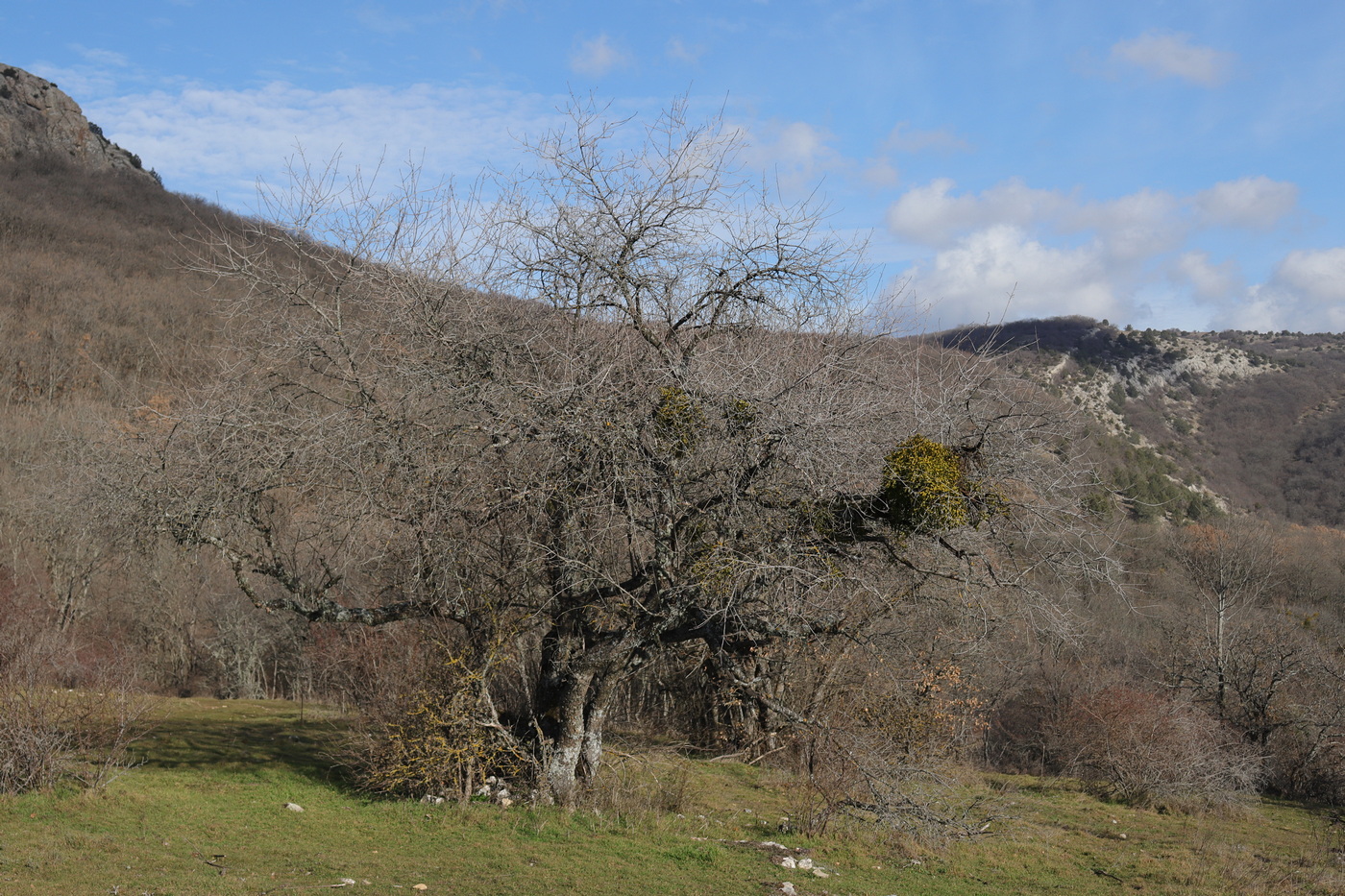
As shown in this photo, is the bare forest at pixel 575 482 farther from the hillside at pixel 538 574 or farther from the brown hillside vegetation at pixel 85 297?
the brown hillside vegetation at pixel 85 297

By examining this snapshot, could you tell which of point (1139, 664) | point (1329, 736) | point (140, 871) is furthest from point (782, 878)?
point (1139, 664)

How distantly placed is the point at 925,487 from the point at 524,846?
16.7ft

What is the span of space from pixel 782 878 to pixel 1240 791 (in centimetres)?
1336

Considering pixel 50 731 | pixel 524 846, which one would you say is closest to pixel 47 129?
pixel 50 731

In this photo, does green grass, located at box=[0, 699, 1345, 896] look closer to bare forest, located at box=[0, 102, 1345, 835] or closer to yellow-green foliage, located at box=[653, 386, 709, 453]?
bare forest, located at box=[0, 102, 1345, 835]

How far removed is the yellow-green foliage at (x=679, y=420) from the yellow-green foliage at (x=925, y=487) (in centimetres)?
188

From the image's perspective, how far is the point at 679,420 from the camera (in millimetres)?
8922

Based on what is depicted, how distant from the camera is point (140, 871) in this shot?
6.86 meters

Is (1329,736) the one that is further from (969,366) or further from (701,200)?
(701,200)

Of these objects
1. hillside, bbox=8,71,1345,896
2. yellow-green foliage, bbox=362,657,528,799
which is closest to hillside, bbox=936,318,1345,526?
hillside, bbox=8,71,1345,896

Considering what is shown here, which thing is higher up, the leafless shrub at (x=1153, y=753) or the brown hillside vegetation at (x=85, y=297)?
the brown hillside vegetation at (x=85, y=297)

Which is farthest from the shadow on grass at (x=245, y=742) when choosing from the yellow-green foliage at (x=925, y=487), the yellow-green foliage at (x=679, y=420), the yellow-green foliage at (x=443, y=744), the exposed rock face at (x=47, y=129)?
the exposed rock face at (x=47, y=129)

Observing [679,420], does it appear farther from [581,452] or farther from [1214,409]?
[1214,409]

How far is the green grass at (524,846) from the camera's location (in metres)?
7.19
